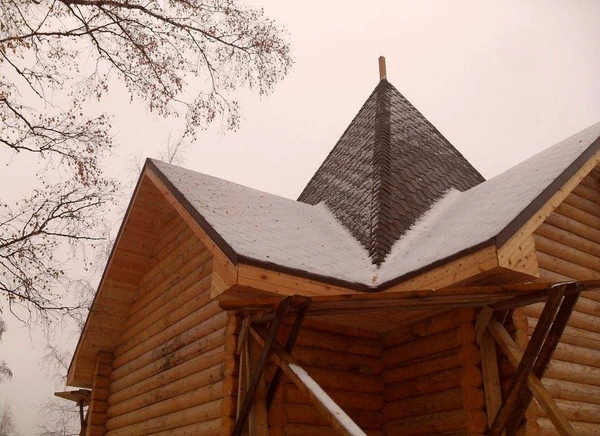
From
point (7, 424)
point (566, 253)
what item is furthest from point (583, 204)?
point (7, 424)

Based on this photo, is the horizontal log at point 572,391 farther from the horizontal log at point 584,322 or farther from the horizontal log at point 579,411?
the horizontal log at point 584,322

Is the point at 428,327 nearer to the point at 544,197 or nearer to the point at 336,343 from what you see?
the point at 336,343

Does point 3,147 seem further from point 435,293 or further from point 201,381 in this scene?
point 435,293

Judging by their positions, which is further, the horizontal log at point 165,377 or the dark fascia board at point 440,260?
the horizontal log at point 165,377

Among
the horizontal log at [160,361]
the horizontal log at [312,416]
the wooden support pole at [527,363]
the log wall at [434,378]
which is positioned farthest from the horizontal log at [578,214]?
the horizontal log at [160,361]

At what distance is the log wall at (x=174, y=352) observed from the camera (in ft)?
23.8

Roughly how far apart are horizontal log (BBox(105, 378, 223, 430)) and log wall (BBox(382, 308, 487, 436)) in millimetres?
2042

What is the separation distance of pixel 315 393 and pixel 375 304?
3.23 ft

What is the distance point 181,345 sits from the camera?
8430 millimetres

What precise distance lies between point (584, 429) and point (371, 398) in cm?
229

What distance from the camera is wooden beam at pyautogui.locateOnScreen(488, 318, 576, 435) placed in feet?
16.6

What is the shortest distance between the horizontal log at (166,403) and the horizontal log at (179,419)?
2.4 inches

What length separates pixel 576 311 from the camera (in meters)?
7.35

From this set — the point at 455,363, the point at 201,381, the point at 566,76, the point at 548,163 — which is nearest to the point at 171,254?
the point at 201,381
